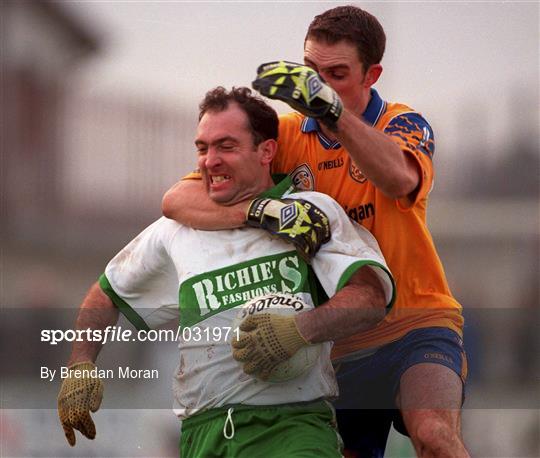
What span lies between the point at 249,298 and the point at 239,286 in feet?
0.13

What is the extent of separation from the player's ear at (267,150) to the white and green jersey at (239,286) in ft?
0.26

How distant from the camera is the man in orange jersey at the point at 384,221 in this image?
2814 mm

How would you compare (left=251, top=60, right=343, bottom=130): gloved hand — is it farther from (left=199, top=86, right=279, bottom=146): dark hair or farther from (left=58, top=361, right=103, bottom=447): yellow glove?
(left=58, top=361, right=103, bottom=447): yellow glove

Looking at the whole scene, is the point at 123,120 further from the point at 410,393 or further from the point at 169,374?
the point at 410,393

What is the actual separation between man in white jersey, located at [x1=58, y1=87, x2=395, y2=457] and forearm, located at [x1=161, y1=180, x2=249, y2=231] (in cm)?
2

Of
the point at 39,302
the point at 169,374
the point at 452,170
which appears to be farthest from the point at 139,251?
the point at 452,170

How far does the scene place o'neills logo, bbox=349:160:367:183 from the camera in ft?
9.47

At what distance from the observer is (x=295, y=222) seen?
2664mm

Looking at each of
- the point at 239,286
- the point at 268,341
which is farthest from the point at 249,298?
the point at 268,341

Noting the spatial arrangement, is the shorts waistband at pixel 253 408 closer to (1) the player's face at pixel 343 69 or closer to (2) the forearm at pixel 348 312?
(2) the forearm at pixel 348 312

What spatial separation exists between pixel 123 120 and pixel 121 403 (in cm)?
93

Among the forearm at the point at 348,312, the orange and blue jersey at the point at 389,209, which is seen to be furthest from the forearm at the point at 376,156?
the forearm at the point at 348,312

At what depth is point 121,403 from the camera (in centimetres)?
314

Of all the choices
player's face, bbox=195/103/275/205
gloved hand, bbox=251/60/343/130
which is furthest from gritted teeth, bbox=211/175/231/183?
gloved hand, bbox=251/60/343/130
